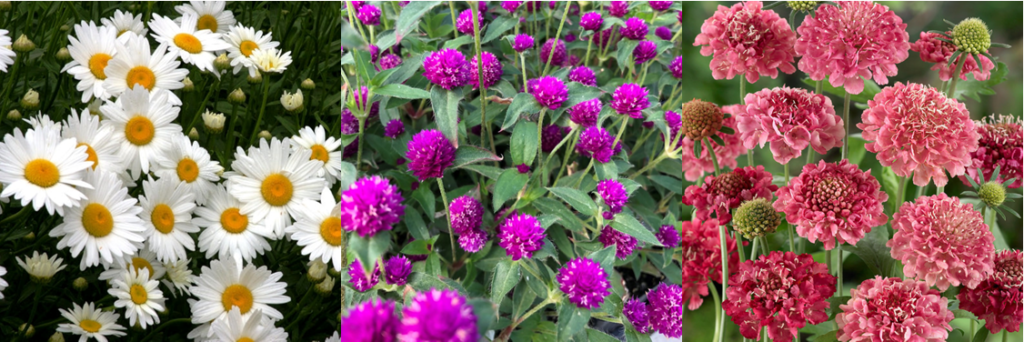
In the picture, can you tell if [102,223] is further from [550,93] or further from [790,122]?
[790,122]

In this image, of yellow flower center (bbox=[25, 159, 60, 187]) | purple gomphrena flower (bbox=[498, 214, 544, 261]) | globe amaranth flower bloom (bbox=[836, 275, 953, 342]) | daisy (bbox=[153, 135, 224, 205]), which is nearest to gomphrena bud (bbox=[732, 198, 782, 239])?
globe amaranth flower bloom (bbox=[836, 275, 953, 342])

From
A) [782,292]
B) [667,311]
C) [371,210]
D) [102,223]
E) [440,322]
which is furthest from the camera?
[667,311]

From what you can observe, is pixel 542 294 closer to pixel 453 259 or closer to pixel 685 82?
pixel 453 259

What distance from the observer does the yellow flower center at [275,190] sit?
813 mm

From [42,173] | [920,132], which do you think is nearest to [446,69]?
[42,173]

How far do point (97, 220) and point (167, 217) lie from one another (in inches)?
2.8

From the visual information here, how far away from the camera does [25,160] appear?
699 millimetres

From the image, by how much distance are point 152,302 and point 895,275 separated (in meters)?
0.90

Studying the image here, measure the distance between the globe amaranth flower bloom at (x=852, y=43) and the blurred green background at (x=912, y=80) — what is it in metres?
0.05

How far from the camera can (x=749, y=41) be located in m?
0.85

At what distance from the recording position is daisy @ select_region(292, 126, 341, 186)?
0.84 metres

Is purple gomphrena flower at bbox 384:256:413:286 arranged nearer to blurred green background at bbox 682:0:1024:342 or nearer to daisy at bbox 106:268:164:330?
daisy at bbox 106:268:164:330

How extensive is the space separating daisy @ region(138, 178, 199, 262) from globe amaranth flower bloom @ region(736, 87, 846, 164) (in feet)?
2.16

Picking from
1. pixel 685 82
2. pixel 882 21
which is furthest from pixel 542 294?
pixel 882 21
